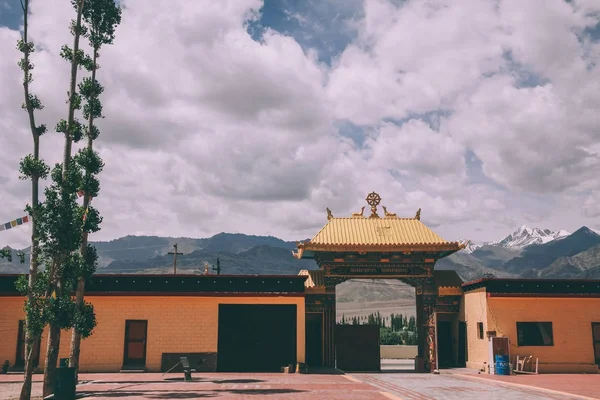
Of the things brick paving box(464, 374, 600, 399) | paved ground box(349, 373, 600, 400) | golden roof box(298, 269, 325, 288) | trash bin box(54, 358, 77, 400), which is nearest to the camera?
trash bin box(54, 358, 77, 400)

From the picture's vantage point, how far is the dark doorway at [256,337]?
29109mm

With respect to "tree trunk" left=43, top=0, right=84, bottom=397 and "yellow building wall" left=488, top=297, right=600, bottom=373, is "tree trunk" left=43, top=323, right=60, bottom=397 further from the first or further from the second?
"yellow building wall" left=488, top=297, right=600, bottom=373

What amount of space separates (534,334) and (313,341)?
1186cm

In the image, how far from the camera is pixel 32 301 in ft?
58.4

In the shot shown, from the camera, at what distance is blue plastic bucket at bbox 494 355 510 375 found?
26547 mm

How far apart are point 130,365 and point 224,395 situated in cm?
1225

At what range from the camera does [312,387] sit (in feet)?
66.9

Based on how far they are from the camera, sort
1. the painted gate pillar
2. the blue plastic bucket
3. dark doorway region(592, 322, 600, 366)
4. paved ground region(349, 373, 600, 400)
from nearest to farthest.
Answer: paved ground region(349, 373, 600, 400) → the blue plastic bucket → dark doorway region(592, 322, 600, 366) → the painted gate pillar

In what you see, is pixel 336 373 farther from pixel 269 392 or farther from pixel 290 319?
pixel 269 392

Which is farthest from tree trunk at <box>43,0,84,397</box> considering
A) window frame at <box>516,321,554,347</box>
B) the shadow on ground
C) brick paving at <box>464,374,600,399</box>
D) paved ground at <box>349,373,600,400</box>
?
window frame at <box>516,321,554,347</box>

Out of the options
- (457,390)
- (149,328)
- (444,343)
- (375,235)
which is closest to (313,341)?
(375,235)

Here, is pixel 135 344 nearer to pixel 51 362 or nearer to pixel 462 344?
pixel 51 362

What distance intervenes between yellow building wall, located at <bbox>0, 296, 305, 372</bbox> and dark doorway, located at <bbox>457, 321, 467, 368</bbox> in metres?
9.68

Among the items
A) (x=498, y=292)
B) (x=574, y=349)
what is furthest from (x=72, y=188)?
(x=574, y=349)
